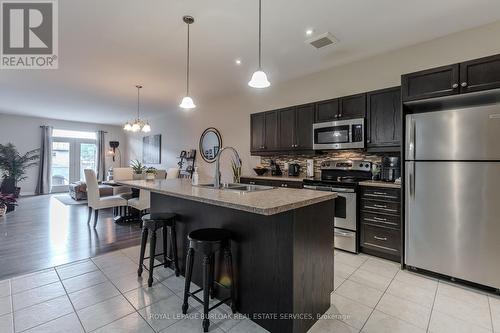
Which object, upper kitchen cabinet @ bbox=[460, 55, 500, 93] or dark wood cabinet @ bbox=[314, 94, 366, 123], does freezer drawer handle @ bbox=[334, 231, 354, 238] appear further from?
upper kitchen cabinet @ bbox=[460, 55, 500, 93]

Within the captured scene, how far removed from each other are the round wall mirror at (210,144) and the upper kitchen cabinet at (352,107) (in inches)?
122

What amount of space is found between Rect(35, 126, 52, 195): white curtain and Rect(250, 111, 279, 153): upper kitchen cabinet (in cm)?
816

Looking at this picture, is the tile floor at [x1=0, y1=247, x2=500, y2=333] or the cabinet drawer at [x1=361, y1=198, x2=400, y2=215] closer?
the tile floor at [x1=0, y1=247, x2=500, y2=333]

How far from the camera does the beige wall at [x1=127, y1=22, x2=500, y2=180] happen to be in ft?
9.48

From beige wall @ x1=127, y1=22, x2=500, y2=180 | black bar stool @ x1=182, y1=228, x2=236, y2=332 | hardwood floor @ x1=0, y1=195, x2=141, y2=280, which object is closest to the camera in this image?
black bar stool @ x1=182, y1=228, x2=236, y2=332

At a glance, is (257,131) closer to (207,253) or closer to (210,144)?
(210,144)

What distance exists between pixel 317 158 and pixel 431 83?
6.32 feet

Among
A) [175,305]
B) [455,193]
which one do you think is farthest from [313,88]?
[175,305]

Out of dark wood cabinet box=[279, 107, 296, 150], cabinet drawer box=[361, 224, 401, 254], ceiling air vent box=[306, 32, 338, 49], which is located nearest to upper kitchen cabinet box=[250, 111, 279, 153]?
dark wood cabinet box=[279, 107, 296, 150]

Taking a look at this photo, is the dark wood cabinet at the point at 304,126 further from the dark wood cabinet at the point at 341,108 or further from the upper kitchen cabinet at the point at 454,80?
the upper kitchen cabinet at the point at 454,80

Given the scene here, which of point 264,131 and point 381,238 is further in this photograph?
point 264,131

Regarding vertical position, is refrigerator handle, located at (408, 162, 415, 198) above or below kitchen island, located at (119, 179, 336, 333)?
above

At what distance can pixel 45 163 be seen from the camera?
8.61 meters

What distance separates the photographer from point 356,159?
3.80 meters
